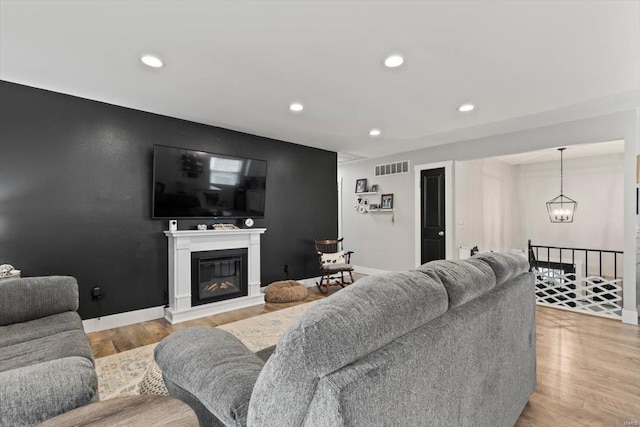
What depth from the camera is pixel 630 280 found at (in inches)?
136

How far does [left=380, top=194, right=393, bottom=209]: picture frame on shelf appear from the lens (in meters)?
5.91

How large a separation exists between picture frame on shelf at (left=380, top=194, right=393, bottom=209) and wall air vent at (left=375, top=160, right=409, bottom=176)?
439 millimetres

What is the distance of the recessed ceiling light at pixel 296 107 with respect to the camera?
3.38m

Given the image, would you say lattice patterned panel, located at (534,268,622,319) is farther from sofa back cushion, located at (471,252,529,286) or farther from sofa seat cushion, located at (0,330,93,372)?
sofa seat cushion, located at (0,330,93,372)

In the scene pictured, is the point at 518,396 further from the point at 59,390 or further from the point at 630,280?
the point at 630,280

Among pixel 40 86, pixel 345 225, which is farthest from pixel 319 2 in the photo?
pixel 345 225

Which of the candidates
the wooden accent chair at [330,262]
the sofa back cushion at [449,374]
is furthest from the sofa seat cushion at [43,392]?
the wooden accent chair at [330,262]

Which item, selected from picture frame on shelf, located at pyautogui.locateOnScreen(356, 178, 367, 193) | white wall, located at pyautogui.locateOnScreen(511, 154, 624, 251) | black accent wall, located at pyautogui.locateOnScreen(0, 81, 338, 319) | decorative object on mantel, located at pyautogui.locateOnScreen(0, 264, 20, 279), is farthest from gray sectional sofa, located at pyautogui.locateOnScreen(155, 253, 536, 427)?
white wall, located at pyautogui.locateOnScreen(511, 154, 624, 251)

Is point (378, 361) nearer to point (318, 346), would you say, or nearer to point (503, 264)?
point (318, 346)

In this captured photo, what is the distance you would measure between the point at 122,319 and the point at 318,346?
3561 mm

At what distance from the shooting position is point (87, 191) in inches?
127

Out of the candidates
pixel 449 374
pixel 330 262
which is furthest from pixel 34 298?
pixel 330 262

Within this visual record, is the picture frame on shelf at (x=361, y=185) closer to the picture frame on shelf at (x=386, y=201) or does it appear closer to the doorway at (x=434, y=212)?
the picture frame on shelf at (x=386, y=201)

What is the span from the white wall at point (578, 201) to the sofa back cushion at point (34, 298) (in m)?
8.07
